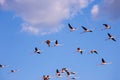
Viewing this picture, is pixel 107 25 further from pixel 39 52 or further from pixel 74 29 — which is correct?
pixel 39 52

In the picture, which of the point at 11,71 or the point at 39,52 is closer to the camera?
the point at 39,52

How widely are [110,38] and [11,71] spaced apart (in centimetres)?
2267

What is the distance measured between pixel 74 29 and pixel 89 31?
3.42m

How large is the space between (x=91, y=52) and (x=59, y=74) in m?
7.10

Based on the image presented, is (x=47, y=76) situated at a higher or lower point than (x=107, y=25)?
lower

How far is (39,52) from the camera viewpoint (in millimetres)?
96125

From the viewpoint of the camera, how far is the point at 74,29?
95.2m

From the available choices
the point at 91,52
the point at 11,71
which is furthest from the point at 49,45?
the point at 11,71

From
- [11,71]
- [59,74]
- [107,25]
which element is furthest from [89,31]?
[11,71]

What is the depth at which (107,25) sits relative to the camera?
3819 inches

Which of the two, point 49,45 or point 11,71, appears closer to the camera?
point 49,45

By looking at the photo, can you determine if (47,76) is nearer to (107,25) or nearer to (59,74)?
(59,74)

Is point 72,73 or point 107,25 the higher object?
point 107,25

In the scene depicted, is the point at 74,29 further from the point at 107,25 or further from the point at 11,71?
the point at 11,71
